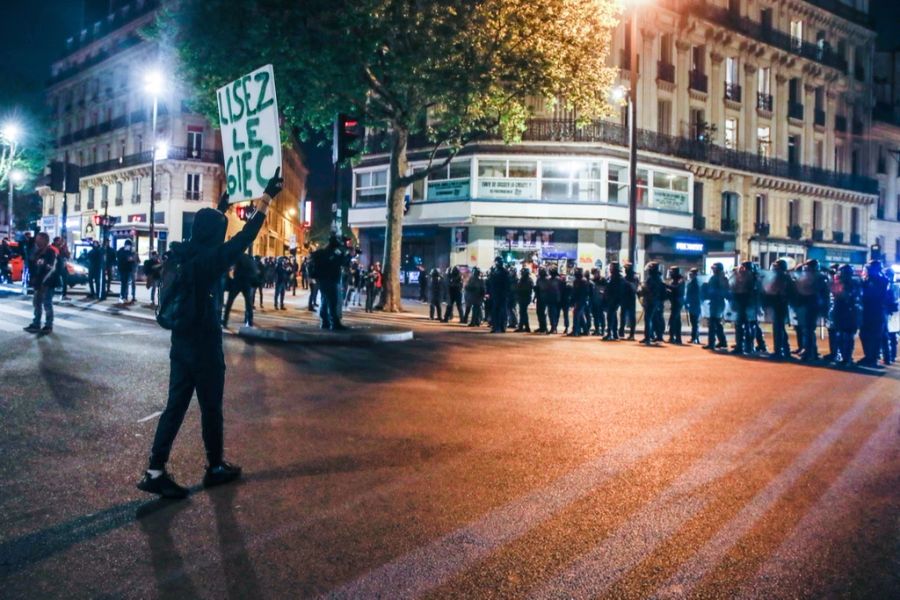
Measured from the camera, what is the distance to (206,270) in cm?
446

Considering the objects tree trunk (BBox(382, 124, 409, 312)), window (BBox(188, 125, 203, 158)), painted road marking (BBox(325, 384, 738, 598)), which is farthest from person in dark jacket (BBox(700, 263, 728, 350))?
window (BBox(188, 125, 203, 158))

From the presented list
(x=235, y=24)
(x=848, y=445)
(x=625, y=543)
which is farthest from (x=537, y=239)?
(x=625, y=543)

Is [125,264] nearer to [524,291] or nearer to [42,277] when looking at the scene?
[42,277]

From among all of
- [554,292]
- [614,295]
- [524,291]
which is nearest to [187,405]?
[614,295]

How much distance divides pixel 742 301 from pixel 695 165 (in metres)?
24.8

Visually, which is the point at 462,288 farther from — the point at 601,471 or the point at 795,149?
the point at 795,149

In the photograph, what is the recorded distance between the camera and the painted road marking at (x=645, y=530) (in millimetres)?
3141

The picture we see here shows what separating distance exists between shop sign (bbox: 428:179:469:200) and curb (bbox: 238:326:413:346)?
21373 mm

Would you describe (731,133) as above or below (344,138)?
above

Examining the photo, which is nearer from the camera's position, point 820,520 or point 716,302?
point 820,520

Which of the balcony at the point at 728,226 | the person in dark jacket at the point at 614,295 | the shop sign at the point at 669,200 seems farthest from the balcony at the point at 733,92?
the person in dark jacket at the point at 614,295

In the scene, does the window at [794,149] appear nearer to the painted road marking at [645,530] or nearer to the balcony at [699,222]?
the balcony at [699,222]

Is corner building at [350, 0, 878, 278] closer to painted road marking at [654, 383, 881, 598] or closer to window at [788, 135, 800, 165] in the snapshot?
window at [788, 135, 800, 165]

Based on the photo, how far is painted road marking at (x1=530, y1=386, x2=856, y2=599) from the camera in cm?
314
